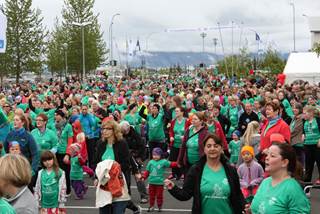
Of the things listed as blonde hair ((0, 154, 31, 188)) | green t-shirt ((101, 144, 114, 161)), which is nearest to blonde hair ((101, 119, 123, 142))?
green t-shirt ((101, 144, 114, 161))

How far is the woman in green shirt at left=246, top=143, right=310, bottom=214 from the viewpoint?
476 centimetres

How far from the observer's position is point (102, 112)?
15.9m

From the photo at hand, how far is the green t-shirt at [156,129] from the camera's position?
15.0 metres

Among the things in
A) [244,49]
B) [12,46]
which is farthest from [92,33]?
[244,49]

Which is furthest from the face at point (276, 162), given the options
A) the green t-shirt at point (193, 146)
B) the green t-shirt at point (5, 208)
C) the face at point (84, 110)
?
the face at point (84, 110)

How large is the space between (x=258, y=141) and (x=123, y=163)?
3.06 metres

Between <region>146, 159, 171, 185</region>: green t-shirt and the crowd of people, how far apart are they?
2 centimetres

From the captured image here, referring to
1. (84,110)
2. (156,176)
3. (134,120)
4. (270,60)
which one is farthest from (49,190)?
(270,60)

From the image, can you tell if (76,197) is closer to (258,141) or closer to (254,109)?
(258,141)

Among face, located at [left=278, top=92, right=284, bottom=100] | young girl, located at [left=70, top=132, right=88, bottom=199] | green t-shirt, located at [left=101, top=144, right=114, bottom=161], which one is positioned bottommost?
young girl, located at [left=70, top=132, right=88, bottom=199]

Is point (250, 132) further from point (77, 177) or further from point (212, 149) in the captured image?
point (212, 149)

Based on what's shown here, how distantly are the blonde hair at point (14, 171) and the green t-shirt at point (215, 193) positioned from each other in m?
1.91

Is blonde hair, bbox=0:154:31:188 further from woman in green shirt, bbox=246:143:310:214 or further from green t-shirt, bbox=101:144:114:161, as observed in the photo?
green t-shirt, bbox=101:144:114:161

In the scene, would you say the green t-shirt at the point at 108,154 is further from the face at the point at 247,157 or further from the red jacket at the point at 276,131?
the red jacket at the point at 276,131
